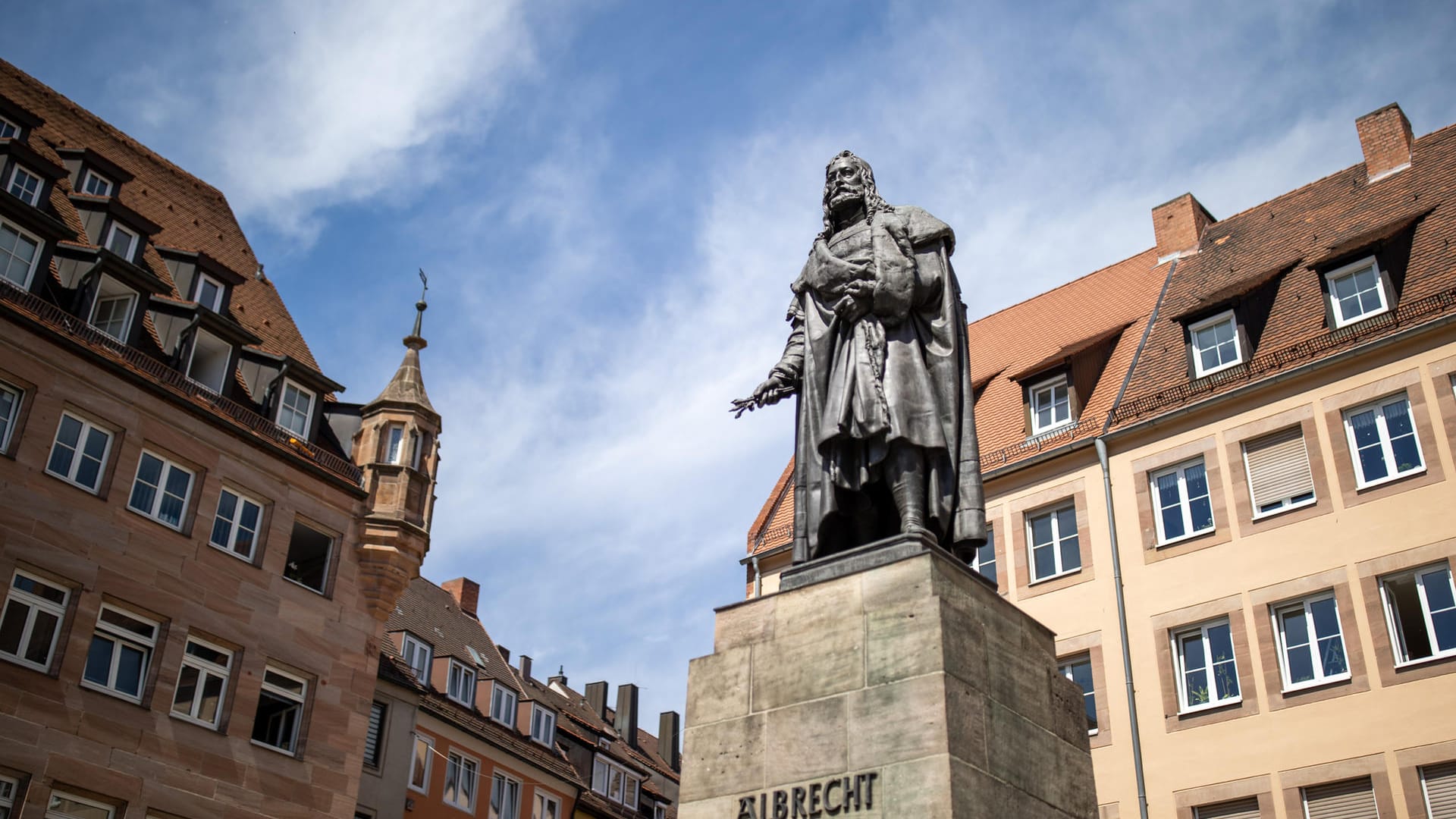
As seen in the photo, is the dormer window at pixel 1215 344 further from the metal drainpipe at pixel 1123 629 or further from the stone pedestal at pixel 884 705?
the stone pedestal at pixel 884 705

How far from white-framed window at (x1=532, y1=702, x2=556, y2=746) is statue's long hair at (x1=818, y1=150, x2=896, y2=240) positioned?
1436 inches

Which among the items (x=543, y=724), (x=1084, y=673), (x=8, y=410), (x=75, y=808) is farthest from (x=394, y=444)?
(x=1084, y=673)

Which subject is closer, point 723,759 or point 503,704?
point 723,759

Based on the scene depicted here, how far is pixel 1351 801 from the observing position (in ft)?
76.7

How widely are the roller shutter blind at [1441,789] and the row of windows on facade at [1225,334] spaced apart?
28.7ft

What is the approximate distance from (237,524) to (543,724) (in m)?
19.3

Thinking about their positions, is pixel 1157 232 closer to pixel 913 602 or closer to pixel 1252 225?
pixel 1252 225

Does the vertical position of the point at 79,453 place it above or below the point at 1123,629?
above

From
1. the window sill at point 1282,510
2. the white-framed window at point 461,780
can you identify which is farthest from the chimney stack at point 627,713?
the window sill at point 1282,510

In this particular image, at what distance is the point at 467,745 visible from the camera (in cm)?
4009

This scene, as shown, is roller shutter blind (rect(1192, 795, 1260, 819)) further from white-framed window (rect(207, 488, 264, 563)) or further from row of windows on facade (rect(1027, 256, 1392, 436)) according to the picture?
white-framed window (rect(207, 488, 264, 563))

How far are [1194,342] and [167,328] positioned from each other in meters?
21.6

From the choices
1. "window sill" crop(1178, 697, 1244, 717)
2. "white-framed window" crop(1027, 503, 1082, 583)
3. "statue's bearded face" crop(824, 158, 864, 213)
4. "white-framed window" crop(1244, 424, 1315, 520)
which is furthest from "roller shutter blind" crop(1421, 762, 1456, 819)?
"statue's bearded face" crop(824, 158, 864, 213)

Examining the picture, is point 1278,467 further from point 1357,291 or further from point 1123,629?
point 1123,629
